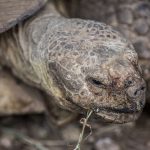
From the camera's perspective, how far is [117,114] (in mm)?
2285

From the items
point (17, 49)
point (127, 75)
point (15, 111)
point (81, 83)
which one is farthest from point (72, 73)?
point (15, 111)

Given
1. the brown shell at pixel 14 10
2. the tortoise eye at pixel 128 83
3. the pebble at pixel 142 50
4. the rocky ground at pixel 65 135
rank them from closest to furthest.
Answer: the tortoise eye at pixel 128 83 < the brown shell at pixel 14 10 < the pebble at pixel 142 50 < the rocky ground at pixel 65 135

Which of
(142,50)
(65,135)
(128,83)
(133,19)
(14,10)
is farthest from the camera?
(65,135)

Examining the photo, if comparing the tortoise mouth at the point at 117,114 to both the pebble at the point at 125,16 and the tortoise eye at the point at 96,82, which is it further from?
the pebble at the point at 125,16

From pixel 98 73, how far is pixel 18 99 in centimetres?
114

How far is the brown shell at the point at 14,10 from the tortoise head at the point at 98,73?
29cm

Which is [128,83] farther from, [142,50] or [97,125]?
[97,125]

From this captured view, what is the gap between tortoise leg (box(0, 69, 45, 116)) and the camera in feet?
10.7

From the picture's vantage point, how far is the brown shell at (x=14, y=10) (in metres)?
2.71

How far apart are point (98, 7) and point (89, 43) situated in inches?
38.1

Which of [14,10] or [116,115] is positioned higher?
[14,10]

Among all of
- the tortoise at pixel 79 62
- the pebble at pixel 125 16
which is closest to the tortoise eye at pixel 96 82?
the tortoise at pixel 79 62

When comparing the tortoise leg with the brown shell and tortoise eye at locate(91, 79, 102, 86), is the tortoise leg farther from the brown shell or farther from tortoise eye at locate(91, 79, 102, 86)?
tortoise eye at locate(91, 79, 102, 86)

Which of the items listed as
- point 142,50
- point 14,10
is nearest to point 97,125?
point 142,50
